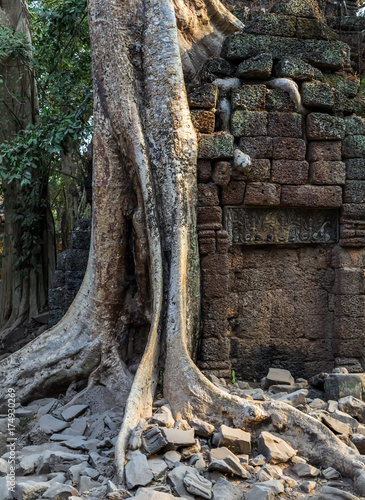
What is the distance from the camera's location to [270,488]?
254 centimetres

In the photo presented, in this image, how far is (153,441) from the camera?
9.41 ft

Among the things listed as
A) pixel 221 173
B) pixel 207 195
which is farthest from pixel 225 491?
pixel 221 173

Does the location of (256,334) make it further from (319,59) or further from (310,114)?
(319,59)

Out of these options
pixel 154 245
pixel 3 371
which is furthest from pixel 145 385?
pixel 3 371

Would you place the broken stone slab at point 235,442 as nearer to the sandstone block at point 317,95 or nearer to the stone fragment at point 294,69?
the sandstone block at point 317,95

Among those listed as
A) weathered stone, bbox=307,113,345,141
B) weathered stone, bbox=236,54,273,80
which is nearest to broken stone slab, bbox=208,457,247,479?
weathered stone, bbox=307,113,345,141

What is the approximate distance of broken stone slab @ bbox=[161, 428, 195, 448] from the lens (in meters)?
2.88

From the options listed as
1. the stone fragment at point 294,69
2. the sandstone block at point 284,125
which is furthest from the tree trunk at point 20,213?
the stone fragment at point 294,69

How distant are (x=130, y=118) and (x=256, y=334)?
2033mm

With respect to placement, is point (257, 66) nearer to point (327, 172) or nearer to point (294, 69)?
point (294, 69)

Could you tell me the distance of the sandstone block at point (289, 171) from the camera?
4375mm

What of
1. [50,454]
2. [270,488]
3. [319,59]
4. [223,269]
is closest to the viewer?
[270,488]

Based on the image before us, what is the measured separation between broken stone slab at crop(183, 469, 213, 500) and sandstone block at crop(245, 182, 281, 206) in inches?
91.4

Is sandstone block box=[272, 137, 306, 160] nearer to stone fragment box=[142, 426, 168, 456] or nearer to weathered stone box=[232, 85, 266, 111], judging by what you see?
weathered stone box=[232, 85, 266, 111]
